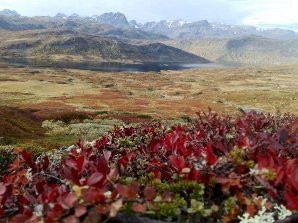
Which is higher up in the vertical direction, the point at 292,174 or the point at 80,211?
the point at 292,174

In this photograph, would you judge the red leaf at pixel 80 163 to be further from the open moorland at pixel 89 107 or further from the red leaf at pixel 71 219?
the open moorland at pixel 89 107

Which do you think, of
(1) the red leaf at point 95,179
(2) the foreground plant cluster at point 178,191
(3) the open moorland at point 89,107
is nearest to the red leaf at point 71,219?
(2) the foreground plant cluster at point 178,191

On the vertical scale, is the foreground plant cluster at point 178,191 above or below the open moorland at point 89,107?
above

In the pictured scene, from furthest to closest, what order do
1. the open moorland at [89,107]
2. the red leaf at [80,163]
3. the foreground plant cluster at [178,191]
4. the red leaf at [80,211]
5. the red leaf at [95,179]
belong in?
the open moorland at [89,107], the red leaf at [80,163], the red leaf at [95,179], the foreground plant cluster at [178,191], the red leaf at [80,211]

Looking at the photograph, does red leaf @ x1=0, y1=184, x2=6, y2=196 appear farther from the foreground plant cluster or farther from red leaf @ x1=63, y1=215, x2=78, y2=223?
red leaf @ x1=63, y1=215, x2=78, y2=223

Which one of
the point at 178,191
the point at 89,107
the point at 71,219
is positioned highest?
the point at 71,219

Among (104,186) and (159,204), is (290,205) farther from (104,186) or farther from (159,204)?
(104,186)

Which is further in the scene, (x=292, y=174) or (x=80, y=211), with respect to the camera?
(x=292, y=174)

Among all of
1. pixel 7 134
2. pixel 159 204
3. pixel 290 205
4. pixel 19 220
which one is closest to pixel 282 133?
pixel 290 205

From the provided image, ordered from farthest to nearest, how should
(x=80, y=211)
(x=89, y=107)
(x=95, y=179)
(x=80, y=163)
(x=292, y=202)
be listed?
(x=89, y=107) → (x=80, y=163) → (x=95, y=179) → (x=292, y=202) → (x=80, y=211)

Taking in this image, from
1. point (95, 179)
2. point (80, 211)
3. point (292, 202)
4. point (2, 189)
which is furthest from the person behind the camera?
point (2, 189)

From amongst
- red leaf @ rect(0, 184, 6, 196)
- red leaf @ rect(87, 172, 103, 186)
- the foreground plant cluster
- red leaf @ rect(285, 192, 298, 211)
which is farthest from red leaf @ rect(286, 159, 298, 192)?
red leaf @ rect(0, 184, 6, 196)

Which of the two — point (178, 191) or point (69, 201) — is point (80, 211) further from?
point (178, 191)

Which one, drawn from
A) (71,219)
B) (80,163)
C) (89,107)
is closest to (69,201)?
(71,219)
